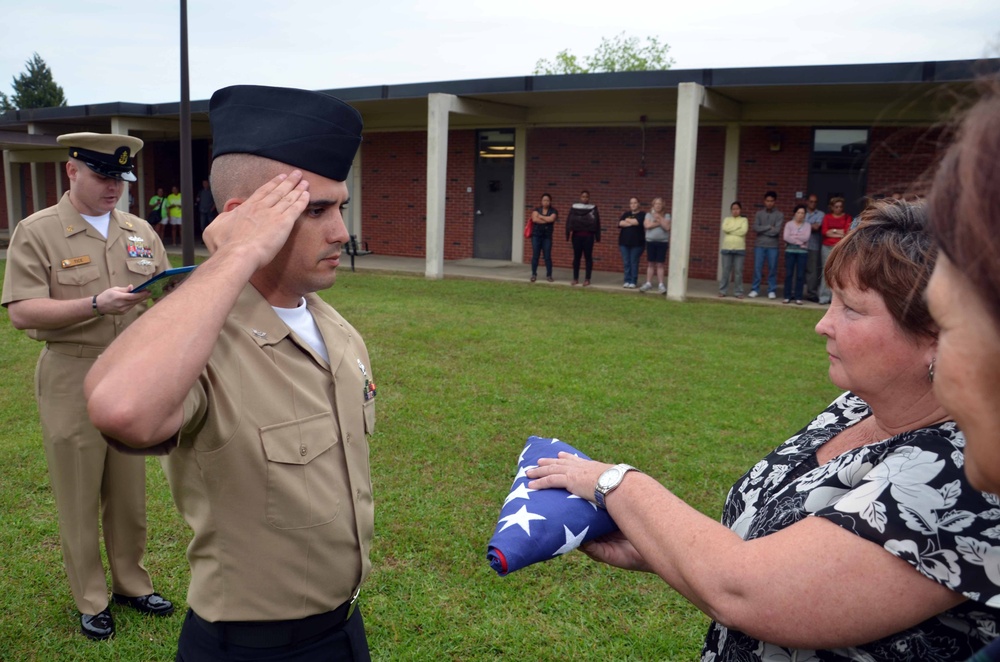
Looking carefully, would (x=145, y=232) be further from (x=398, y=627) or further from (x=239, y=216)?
(x=239, y=216)

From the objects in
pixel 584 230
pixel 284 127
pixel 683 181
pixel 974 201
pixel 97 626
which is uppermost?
pixel 683 181

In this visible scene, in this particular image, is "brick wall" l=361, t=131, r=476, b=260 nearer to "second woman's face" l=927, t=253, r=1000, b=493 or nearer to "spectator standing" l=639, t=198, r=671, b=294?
"spectator standing" l=639, t=198, r=671, b=294

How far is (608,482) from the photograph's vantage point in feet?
5.29

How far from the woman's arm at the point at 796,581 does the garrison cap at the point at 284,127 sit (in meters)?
Answer: 1.19

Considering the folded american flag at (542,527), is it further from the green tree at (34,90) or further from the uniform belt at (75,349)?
the green tree at (34,90)

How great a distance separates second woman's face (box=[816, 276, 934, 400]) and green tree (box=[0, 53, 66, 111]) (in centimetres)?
7560

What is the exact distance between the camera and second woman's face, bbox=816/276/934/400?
1.48 metres

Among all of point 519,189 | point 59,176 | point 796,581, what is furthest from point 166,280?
point 59,176

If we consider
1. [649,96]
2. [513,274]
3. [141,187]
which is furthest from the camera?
[141,187]

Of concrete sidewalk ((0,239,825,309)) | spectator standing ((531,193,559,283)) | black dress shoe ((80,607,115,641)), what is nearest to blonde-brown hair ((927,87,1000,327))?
black dress shoe ((80,607,115,641))

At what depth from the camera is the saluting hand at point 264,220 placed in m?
1.67

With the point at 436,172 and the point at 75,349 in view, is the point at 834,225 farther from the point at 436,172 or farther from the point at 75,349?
the point at 75,349

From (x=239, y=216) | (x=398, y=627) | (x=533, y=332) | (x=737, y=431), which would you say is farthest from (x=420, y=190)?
(x=239, y=216)

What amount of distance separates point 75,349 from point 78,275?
398 millimetres
